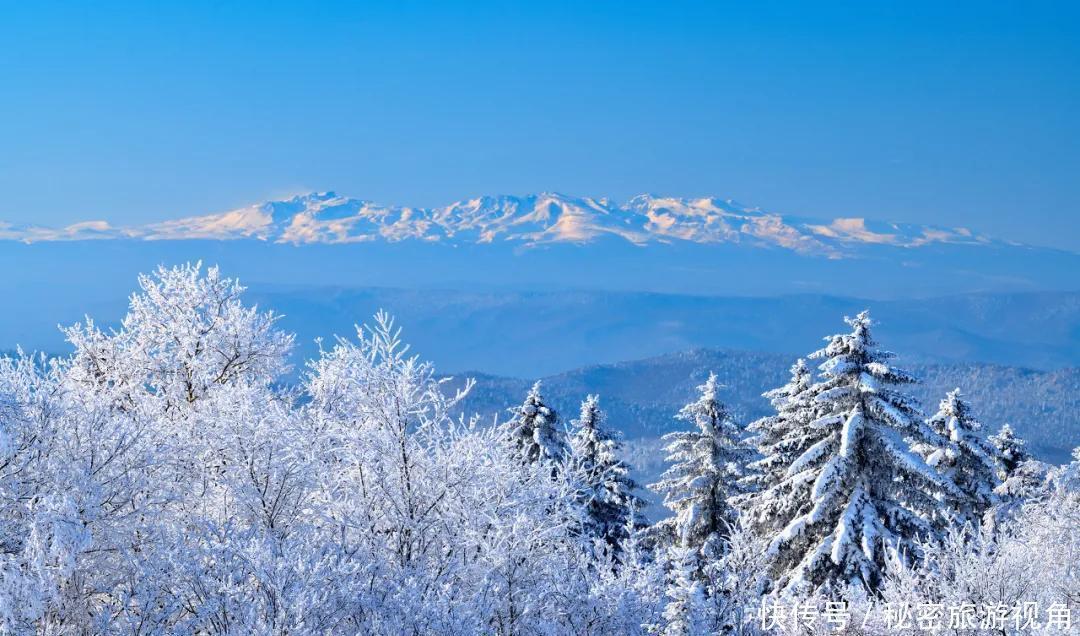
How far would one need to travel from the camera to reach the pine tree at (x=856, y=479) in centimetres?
2222

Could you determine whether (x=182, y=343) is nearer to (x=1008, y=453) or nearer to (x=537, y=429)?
(x=537, y=429)

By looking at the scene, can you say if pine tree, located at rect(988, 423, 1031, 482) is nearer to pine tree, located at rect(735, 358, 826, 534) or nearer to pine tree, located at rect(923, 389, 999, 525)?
pine tree, located at rect(923, 389, 999, 525)

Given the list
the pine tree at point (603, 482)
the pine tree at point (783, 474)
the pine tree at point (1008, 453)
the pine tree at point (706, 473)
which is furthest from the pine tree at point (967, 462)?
the pine tree at point (603, 482)

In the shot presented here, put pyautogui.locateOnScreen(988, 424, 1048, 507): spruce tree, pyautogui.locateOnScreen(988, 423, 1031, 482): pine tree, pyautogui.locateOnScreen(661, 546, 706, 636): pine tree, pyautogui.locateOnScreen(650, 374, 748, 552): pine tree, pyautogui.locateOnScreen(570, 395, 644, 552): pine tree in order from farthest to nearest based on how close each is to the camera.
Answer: pyautogui.locateOnScreen(988, 423, 1031, 482): pine tree < pyautogui.locateOnScreen(988, 424, 1048, 507): spruce tree < pyautogui.locateOnScreen(570, 395, 644, 552): pine tree < pyautogui.locateOnScreen(650, 374, 748, 552): pine tree < pyautogui.locateOnScreen(661, 546, 706, 636): pine tree

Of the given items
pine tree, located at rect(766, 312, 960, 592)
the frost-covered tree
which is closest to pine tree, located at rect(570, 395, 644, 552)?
pine tree, located at rect(766, 312, 960, 592)

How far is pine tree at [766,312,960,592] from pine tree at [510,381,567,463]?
1091 cm

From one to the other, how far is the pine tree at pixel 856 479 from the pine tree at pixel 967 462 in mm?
10289

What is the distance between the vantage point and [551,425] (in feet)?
110

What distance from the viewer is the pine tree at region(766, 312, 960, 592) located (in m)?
22.2

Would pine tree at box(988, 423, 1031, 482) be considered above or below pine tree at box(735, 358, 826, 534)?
below

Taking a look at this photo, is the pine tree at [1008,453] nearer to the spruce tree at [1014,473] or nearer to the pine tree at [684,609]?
the spruce tree at [1014,473]

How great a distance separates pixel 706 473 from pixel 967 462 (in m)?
10.1

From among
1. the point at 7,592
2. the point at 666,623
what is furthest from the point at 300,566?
the point at 666,623

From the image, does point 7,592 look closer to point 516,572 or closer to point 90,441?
point 90,441
